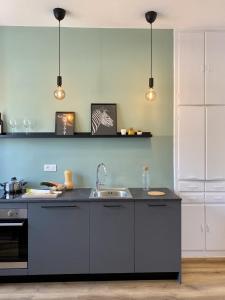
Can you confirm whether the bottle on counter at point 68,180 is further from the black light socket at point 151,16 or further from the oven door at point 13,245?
the black light socket at point 151,16

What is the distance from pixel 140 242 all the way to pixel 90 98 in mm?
1699

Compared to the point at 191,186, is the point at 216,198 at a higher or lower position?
lower

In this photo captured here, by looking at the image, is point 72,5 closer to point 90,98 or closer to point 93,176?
point 90,98

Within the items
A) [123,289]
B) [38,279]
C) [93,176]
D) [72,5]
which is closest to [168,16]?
[72,5]

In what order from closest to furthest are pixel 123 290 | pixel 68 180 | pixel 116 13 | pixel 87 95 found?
pixel 123 290, pixel 116 13, pixel 68 180, pixel 87 95

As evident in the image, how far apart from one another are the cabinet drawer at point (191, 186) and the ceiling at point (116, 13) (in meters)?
1.80

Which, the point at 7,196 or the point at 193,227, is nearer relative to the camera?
the point at 7,196

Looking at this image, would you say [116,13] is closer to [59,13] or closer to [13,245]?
[59,13]

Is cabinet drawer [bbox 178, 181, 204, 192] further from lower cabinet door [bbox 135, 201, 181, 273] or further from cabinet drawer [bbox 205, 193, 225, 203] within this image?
lower cabinet door [bbox 135, 201, 181, 273]

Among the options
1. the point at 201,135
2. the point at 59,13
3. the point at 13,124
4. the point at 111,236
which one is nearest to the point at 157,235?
the point at 111,236

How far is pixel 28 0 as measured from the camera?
8.80 feet

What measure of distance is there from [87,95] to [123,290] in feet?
6.94

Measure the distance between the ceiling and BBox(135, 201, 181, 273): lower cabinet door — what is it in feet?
6.31

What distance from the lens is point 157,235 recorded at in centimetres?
280
